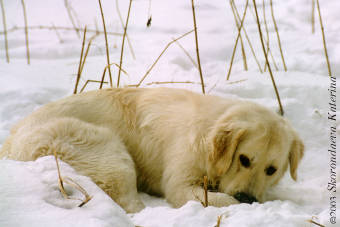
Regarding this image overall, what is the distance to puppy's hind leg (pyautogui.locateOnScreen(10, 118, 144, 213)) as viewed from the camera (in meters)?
2.96

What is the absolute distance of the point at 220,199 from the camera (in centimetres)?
295

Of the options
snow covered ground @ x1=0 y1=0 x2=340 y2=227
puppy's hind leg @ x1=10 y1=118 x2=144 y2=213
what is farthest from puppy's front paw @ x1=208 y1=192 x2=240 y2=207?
puppy's hind leg @ x1=10 y1=118 x2=144 y2=213

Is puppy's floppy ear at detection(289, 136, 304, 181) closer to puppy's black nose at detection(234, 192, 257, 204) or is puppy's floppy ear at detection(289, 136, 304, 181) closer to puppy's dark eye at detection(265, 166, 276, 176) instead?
puppy's dark eye at detection(265, 166, 276, 176)

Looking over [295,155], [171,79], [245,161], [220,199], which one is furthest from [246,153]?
[171,79]

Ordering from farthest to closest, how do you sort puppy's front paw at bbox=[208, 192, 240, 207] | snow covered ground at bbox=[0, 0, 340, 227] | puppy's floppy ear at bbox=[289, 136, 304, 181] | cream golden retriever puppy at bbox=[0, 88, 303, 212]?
puppy's floppy ear at bbox=[289, 136, 304, 181] → cream golden retriever puppy at bbox=[0, 88, 303, 212] → puppy's front paw at bbox=[208, 192, 240, 207] → snow covered ground at bbox=[0, 0, 340, 227]

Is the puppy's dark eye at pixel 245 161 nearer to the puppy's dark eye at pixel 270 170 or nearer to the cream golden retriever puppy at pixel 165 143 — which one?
the cream golden retriever puppy at pixel 165 143

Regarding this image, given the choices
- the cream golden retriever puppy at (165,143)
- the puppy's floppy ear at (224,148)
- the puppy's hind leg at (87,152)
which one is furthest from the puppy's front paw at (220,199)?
the puppy's hind leg at (87,152)

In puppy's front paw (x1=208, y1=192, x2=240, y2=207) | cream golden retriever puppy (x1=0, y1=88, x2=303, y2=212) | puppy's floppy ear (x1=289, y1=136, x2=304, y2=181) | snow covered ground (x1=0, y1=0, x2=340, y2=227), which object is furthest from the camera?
puppy's floppy ear (x1=289, y1=136, x2=304, y2=181)

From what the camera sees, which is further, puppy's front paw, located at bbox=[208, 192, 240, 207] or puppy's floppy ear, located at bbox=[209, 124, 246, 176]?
puppy's floppy ear, located at bbox=[209, 124, 246, 176]

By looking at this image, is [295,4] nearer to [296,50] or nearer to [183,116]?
[296,50]

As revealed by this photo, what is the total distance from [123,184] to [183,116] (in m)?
0.72

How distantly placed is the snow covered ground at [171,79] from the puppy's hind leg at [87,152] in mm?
248

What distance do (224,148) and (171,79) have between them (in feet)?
6.39

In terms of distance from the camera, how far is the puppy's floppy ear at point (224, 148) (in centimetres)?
304
